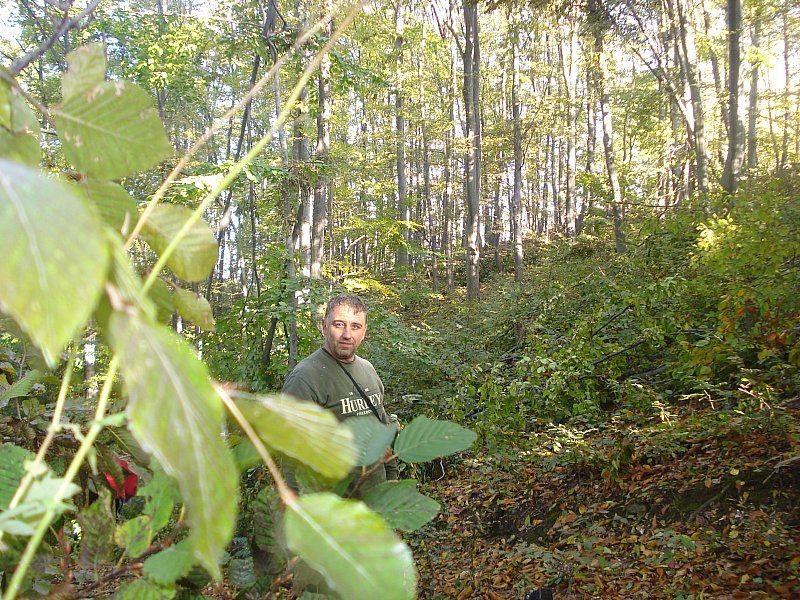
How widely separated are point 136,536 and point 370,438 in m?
0.23

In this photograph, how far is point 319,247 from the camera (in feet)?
43.5

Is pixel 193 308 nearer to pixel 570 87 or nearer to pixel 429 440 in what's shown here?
pixel 429 440

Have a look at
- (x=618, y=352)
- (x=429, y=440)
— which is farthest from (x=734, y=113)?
(x=429, y=440)

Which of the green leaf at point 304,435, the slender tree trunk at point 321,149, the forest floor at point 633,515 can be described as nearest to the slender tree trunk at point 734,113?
the forest floor at point 633,515

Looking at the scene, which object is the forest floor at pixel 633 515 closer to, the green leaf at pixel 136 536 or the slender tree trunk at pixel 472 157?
the green leaf at pixel 136 536

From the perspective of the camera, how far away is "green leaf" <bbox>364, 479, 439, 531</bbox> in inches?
18.5

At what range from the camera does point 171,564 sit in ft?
1.34

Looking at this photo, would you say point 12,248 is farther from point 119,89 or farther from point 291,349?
point 291,349

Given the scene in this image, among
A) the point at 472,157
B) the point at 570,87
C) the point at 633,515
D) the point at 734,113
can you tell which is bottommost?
the point at 633,515

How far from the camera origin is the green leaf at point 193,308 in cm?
51

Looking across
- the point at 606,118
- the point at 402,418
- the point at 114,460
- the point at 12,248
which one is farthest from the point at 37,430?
the point at 606,118

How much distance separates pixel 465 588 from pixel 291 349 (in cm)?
402

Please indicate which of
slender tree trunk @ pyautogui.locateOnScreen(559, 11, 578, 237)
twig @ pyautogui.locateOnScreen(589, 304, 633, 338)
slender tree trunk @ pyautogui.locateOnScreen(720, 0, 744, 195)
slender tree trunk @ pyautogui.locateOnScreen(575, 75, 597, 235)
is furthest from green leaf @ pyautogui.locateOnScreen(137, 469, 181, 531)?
slender tree trunk @ pyautogui.locateOnScreen(559, 11, 578, 237)

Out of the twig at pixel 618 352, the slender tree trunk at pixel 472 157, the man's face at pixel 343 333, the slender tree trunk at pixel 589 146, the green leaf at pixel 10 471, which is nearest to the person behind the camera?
the green leaf at pixel 10 471
